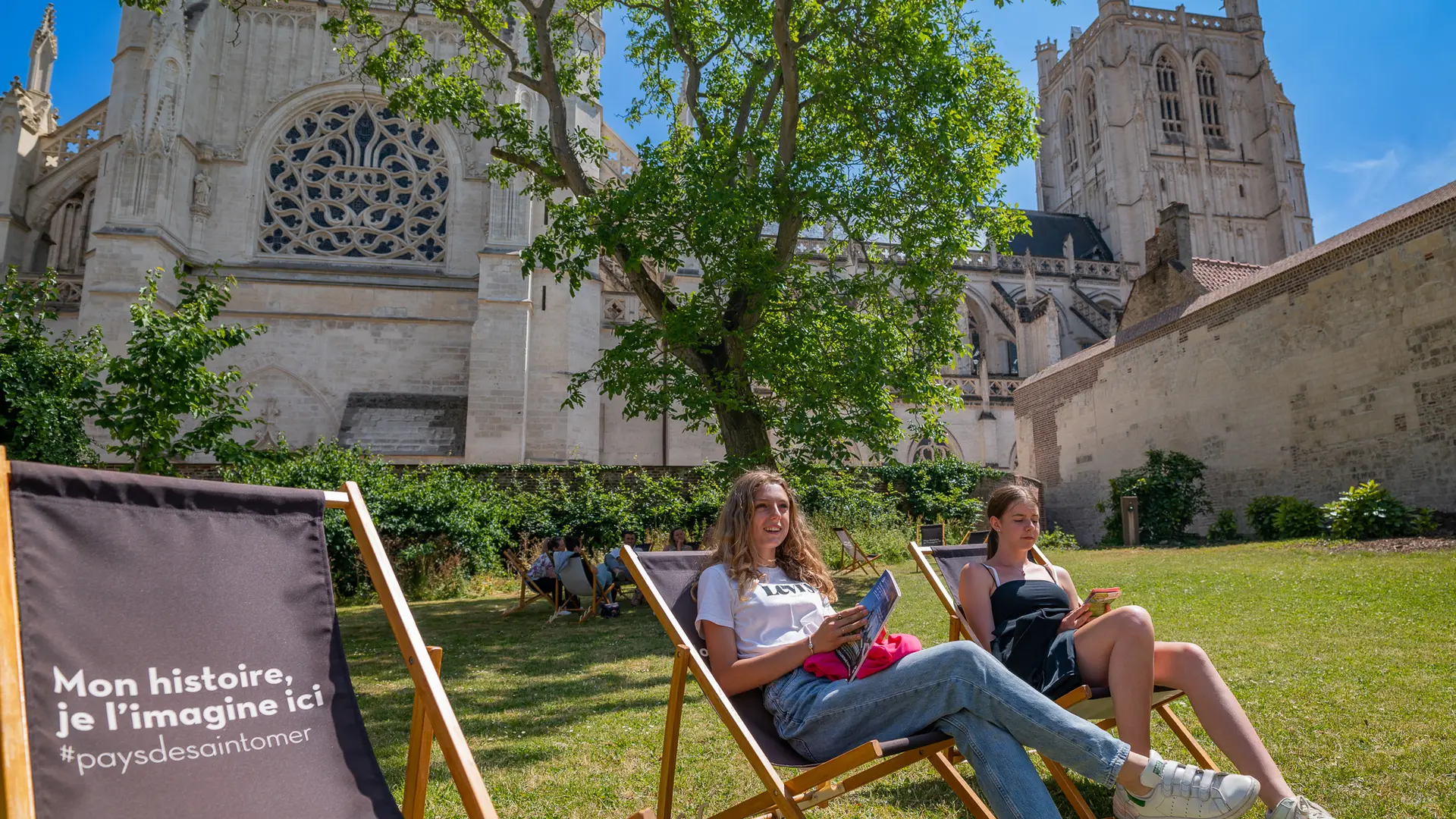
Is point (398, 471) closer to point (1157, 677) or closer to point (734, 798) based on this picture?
point (734, 798)

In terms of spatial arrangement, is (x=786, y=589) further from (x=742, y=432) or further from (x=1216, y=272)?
(x=1216, y=272)

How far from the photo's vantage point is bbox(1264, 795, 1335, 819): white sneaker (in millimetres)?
2094

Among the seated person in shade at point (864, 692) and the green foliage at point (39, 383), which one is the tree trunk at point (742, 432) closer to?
the seated person in shade at point (864, 692)

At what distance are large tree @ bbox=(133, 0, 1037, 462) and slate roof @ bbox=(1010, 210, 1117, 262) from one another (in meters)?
31.0

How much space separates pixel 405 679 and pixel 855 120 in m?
7.13

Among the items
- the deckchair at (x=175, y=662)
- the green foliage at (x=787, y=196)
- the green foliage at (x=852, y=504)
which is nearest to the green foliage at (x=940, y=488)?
the green foliage at (x=852, y=504)

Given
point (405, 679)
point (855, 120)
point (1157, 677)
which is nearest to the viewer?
point (1157, 677)

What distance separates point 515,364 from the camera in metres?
16.3

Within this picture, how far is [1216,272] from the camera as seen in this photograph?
1662cm

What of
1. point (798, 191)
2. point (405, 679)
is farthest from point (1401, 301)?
point (405, 679)

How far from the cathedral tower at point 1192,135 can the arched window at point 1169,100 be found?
0.15 ft

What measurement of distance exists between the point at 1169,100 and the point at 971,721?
48582mm

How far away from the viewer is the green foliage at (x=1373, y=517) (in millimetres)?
9961

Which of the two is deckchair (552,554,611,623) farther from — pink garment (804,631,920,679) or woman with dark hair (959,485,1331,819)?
pink garment (804,631,920,679)
